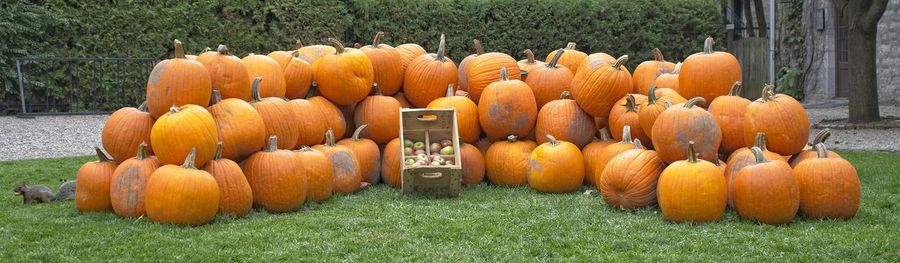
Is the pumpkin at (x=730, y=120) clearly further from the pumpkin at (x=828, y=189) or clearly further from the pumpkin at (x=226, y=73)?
the pumpkin at (x=226, y=73)

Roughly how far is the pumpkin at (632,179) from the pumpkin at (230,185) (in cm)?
248

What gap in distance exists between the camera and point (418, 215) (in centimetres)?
636

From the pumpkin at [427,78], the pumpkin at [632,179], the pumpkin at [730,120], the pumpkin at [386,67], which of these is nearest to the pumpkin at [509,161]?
the pumpkin at [427,78]

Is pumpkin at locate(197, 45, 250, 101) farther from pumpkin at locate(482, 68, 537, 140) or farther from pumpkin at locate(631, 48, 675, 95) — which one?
pumpkin at locate(631, 48, 675, 95)

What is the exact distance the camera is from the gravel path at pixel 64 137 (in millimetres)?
10500

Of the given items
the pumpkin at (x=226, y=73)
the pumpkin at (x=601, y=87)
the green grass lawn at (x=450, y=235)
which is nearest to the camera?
the green grass lawn at (x=450, y=235)

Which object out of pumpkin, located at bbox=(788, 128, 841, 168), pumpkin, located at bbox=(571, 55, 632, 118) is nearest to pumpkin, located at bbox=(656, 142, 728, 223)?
pumpkin, located at bbox=(788, 128, 841, 168)

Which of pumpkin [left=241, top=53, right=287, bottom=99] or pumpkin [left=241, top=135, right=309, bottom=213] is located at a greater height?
pumpkin [left=241, top=53, right=287, bottom=99]

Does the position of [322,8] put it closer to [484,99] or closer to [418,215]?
[484,99]

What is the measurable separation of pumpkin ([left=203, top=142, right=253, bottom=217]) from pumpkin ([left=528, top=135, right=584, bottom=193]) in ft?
7.75

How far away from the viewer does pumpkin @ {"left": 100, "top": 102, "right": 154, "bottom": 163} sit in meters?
6.36

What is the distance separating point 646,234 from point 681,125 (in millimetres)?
1057

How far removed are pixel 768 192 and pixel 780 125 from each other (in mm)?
738

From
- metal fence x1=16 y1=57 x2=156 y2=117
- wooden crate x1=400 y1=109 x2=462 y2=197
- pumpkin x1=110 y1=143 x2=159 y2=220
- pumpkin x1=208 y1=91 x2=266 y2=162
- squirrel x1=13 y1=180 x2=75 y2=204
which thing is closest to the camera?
pumpkin x1=110 y1=143 x2=159 y2=220
